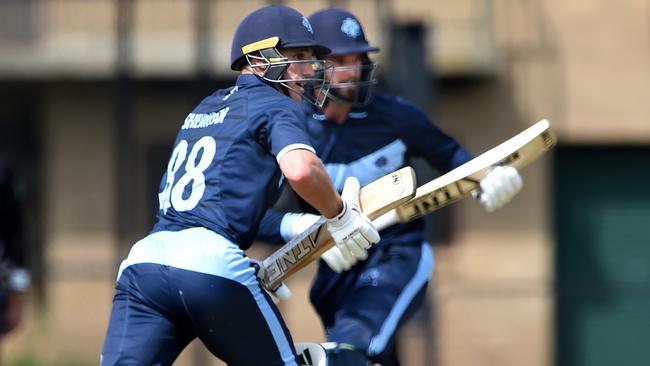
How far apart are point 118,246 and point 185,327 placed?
5055 millimetres

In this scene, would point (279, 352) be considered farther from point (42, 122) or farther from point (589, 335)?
point (42, 122)

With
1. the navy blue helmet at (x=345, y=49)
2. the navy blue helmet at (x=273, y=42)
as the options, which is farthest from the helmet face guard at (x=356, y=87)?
the navy blue helmet at (x=273, y=42)

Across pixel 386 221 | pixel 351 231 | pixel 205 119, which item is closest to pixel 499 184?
pixel 386 221

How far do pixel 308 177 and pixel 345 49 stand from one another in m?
1.51

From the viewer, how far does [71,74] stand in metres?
10.9

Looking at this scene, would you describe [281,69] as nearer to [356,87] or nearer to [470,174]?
[470,174]

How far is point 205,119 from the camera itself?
4410 millimetres

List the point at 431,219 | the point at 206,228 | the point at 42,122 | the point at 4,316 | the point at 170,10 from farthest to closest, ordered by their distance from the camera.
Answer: the point at 42,122 → the point at 170,10 → the point at 431,219 → the point at 4,316 → the point at 206,228

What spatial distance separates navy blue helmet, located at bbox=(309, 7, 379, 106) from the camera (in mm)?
5449

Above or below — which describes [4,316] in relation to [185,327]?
below

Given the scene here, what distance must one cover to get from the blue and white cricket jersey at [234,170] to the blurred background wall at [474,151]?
5934mm

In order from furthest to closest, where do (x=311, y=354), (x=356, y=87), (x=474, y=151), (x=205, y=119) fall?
(x=474, y=151) → (x=356, y=87) → (x=311, y=354) → (x=205, y=119)

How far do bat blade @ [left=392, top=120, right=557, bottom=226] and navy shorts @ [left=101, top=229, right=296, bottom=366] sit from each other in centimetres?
86

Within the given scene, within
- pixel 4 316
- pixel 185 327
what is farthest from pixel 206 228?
pixel 4 316
